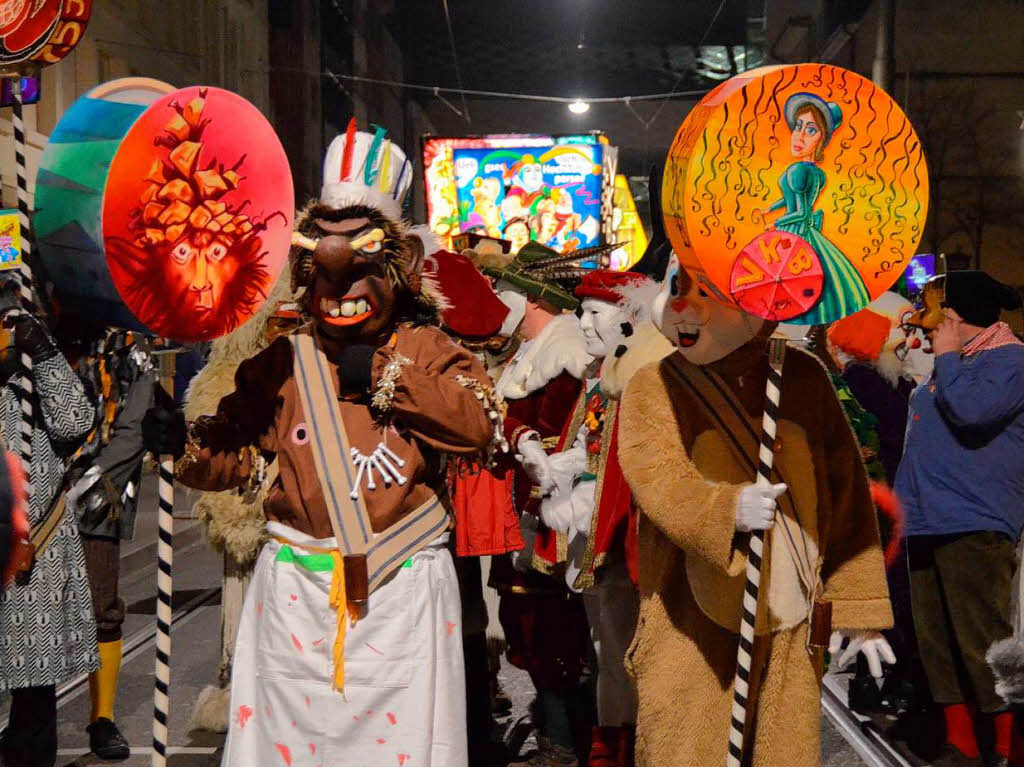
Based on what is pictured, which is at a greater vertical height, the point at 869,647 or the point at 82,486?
the point at 82,486

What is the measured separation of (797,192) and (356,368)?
49.1 inches

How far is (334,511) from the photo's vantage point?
3314mm

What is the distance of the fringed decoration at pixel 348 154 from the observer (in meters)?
3.54

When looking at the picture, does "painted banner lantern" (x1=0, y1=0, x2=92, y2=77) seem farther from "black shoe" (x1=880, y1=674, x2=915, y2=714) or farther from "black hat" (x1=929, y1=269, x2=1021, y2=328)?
"black shoe" (x1=880, y1=674, x2=915, y2=714)

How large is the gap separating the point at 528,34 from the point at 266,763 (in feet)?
48.3

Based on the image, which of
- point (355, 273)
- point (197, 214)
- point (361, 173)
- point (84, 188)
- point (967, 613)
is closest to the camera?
point (84, 188)

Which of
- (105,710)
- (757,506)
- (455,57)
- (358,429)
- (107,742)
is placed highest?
(455,57)

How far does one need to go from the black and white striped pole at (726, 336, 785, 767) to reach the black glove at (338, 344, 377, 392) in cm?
106

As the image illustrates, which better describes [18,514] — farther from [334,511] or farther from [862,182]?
[862,182]

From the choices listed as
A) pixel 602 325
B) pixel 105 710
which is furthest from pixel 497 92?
pixel 105 710

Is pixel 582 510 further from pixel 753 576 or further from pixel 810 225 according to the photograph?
pixel 810 225

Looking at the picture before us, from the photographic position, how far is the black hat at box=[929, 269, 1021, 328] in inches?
204

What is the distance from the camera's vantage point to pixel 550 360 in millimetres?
5023

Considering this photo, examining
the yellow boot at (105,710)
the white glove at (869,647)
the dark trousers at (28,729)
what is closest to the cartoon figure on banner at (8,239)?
the yellow boot at (105,710)
